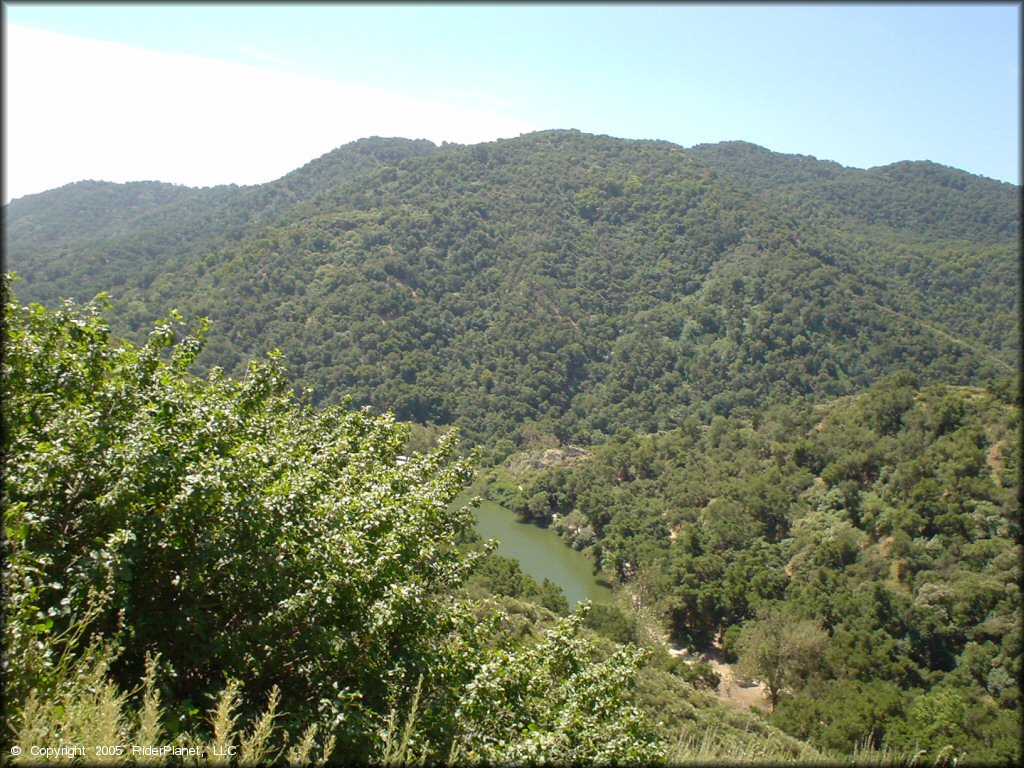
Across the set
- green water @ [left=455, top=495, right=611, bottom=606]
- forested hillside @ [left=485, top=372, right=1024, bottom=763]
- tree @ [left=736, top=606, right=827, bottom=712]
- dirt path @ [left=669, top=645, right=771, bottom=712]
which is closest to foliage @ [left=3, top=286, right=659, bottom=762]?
forested hillside @ [left=485, top=372, right=1024, bottom=763]

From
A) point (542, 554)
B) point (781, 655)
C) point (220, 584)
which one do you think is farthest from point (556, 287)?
point (220, 584)

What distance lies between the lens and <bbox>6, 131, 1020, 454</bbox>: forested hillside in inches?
2347

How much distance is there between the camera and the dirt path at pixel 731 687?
69.9ft

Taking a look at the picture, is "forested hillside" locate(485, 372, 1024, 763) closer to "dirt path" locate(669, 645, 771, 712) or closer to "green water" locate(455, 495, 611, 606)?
"dirt path" locate(669, 645, 771, 712)

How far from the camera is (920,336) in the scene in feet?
216

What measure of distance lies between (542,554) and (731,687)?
1673 cm

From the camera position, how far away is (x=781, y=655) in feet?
71.0

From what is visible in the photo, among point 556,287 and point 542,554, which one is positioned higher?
point 556,287

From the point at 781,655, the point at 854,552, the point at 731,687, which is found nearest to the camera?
the point at 781,655

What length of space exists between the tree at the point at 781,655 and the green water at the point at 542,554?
881cm

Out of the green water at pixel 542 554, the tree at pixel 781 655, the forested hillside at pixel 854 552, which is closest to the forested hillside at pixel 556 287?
the green water at pixel 542 554

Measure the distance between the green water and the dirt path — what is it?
5.60 metres

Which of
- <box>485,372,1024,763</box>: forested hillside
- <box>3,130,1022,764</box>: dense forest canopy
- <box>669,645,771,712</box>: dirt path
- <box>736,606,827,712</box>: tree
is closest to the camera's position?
<box>3,130,1022,764</box>: dense forest canopy

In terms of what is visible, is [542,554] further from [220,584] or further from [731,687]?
[220,584]
